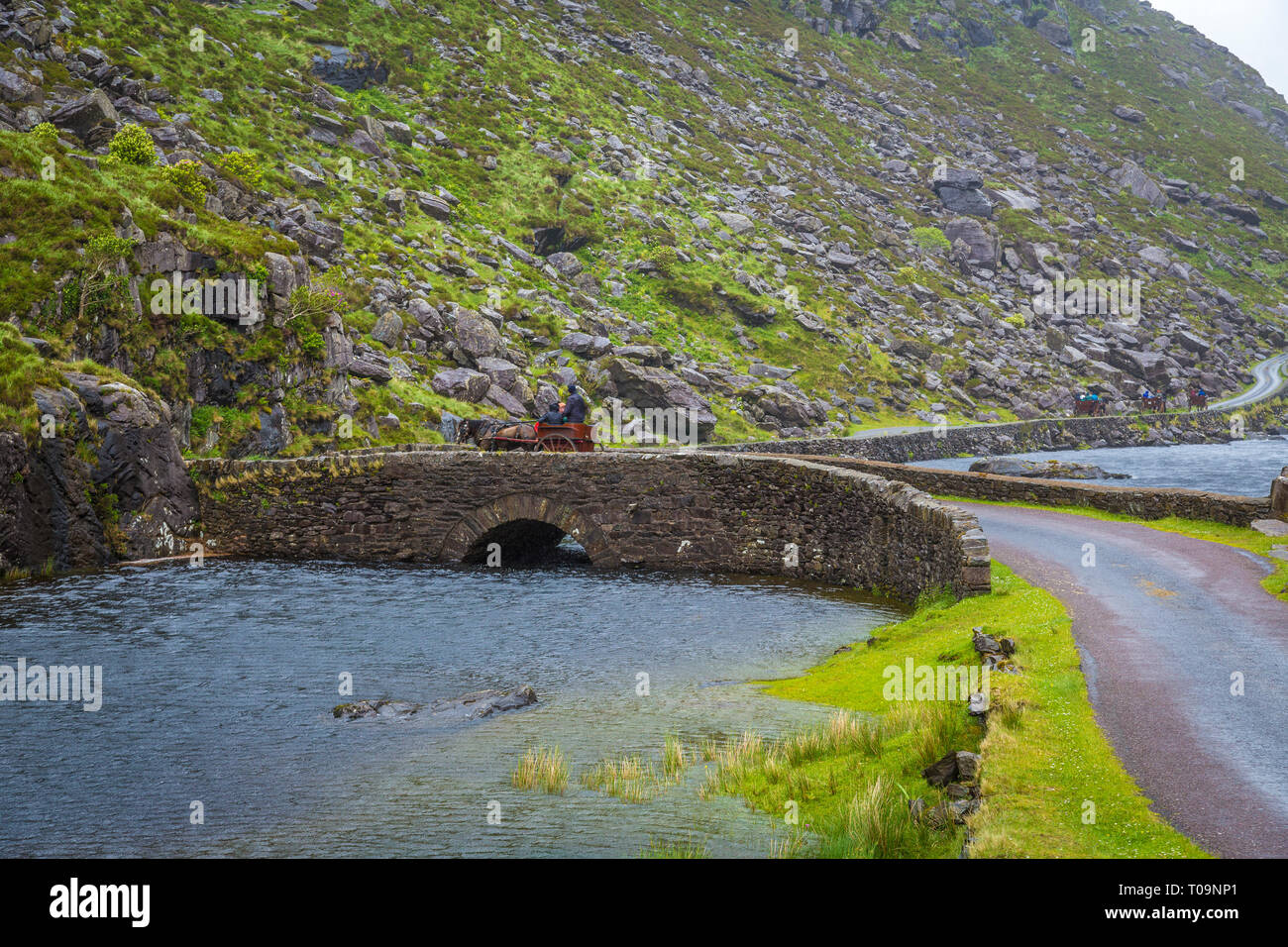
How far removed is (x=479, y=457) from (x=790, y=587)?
11761mm

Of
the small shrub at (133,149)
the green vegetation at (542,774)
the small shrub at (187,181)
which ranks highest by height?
the small shrub at (133,149)

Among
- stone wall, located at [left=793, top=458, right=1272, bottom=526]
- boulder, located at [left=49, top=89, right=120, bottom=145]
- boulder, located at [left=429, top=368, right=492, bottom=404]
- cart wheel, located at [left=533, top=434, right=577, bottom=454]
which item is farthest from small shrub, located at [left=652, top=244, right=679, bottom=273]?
cart wheel, located at [left=533, top=434, right=577, bottom=454]

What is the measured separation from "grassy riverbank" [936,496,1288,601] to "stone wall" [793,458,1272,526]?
0.30 m

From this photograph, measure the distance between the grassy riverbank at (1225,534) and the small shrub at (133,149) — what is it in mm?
45132

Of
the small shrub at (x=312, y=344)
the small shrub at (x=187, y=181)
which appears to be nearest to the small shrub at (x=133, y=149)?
the small shrub at (x=187, y=181)

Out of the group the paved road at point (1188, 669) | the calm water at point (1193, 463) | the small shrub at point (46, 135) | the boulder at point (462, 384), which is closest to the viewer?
the paved road at point (1188, 669)

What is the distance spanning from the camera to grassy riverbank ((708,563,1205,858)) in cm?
875

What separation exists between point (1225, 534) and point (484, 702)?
2098 centimetres

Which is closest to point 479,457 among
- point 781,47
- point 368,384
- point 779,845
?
point 368,384

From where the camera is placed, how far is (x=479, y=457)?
34.3m

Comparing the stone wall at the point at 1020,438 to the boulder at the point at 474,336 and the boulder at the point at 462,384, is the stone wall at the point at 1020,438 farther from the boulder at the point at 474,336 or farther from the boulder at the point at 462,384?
the boulder at the point at 474,336

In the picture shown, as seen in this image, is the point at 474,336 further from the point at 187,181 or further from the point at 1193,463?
the point at 1193,463

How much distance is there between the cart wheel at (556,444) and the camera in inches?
1452

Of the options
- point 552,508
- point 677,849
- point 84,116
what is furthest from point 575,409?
point 84,116
